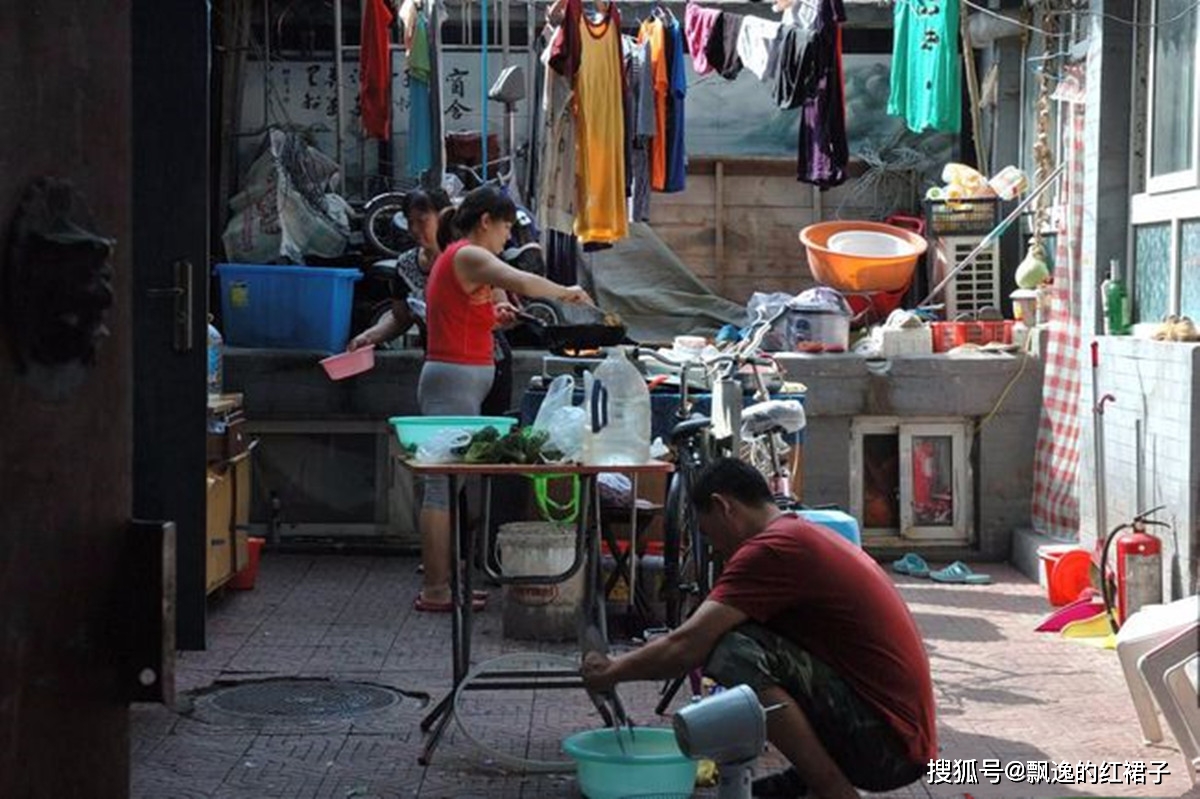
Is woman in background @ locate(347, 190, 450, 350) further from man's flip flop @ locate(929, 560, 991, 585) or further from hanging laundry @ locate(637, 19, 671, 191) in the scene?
man's flip flop @ locate(929, 560, 991, 585)

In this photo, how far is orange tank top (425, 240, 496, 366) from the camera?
375 inches

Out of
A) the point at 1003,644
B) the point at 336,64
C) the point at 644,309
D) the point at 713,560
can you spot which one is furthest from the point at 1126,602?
the point at 336,64

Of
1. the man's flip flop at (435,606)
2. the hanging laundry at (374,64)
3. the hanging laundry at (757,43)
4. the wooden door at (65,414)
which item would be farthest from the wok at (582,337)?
the wooden door at (65,414)

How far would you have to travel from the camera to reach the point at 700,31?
1326 cm

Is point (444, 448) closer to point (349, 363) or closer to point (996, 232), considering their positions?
point (349, 363)

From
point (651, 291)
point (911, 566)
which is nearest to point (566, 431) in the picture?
point (911, 566)

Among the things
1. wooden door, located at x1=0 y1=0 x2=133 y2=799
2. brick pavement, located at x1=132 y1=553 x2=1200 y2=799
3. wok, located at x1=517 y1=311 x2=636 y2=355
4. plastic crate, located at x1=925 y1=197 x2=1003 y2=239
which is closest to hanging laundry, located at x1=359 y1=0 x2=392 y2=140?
wok, located at x1=517 y1=311 x2=636 y2=355

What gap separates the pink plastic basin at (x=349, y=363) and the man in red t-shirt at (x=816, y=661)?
19.8 feet

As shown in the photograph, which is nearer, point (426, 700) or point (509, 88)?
point (426, 700)

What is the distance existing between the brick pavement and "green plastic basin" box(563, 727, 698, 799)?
0.26 m

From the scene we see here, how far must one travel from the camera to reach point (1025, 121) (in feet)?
44.2

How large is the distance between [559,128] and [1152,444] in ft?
15.7

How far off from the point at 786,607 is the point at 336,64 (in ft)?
30.4

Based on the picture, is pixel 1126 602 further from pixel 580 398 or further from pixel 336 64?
pixel 336 64
